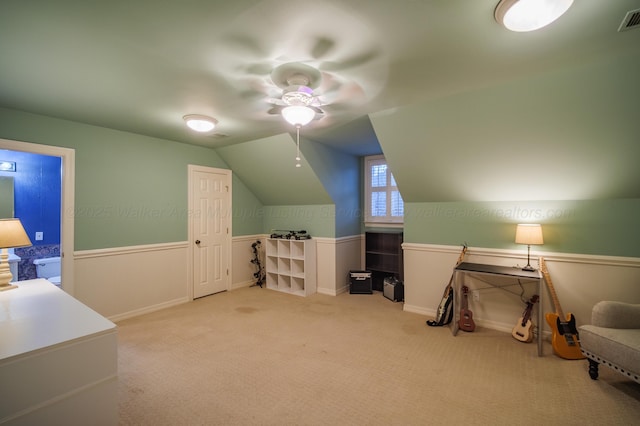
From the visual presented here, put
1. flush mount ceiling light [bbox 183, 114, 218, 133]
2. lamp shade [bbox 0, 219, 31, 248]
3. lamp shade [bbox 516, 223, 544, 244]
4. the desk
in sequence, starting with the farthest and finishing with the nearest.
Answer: flush mount ceiling light [bbox 183, 114, 218, 133] < lamp shade [bbox 516, 223, 544, 244] < the desk < lamp shade [bbox 0, 219, 31, 248]

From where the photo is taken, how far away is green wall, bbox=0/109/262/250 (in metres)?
3.06

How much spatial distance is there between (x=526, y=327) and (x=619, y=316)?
79 cm

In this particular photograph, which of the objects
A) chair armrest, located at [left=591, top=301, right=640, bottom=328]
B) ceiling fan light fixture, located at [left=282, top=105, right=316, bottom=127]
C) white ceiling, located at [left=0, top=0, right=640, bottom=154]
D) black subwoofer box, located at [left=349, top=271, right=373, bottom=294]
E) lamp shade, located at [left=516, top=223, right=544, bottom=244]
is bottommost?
black subwoofer box, located at [left=349, top=271, right=373, bottom=294]

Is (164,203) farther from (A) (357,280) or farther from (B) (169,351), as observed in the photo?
(A) (357,280)

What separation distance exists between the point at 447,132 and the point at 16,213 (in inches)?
225

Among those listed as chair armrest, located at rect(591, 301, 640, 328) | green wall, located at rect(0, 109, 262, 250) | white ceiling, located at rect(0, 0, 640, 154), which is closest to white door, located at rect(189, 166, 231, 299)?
green wall, located at rect(0, 109, 262, 250)

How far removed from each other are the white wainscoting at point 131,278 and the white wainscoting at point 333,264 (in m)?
Answer: 2.12

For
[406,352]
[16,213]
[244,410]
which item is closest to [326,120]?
[406,352]

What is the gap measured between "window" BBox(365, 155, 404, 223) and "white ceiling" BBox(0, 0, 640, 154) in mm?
2318

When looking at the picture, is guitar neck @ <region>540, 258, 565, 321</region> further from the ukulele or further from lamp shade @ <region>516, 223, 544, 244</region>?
the ukulele

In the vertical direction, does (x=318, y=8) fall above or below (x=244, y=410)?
above

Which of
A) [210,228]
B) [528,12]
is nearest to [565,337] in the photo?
[528,12]

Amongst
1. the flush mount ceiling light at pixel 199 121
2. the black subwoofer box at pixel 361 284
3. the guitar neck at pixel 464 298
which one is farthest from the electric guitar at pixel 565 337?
the flush mount ceiling light at pixel 199 121

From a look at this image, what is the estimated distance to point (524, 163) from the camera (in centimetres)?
281
